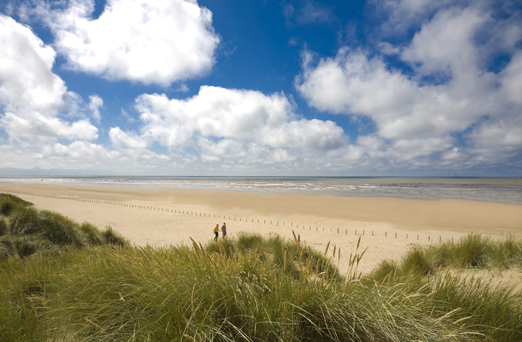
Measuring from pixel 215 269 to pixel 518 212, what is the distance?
42876 mm

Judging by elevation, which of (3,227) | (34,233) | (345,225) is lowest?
(345,225)

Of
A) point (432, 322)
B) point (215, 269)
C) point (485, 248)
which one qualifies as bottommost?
point (485, 248)

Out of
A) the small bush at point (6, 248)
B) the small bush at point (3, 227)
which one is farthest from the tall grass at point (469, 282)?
the small bush at point (3, 227)

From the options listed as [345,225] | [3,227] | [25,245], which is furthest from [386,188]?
[3,227]

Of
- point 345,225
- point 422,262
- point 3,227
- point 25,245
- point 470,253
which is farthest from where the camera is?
point 345,225

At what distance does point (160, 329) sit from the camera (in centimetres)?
220

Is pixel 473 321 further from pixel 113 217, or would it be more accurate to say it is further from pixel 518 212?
pixel 518 212

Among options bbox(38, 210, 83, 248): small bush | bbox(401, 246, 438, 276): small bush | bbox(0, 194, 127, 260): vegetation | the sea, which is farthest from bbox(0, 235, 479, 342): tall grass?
the sea

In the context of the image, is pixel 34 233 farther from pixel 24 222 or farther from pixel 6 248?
pixel 6 248

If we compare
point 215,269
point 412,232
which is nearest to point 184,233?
point 215,269

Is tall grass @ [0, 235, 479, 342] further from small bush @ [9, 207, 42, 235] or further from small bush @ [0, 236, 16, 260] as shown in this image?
small bush @ [9, 207, 42, 235]

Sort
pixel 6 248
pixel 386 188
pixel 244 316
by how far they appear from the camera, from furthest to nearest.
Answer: pixel 386 188, pixel 6 248, pixel 244 316

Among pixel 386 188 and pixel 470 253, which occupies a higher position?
pixel 470 253

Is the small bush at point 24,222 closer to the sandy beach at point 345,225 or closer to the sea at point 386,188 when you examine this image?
the sandy beach at point 345,225
